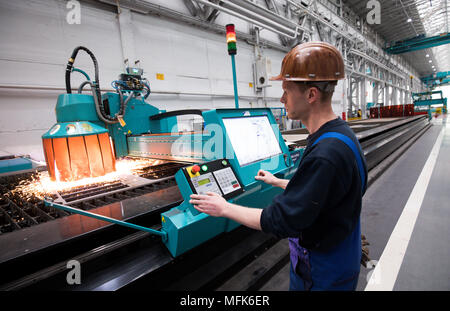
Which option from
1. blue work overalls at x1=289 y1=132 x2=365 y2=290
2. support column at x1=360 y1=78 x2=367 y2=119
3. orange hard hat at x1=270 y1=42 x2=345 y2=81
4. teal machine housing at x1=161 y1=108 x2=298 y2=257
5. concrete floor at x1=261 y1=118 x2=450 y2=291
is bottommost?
concrete floor at x1=261 y1=118 x2=450 y2=291

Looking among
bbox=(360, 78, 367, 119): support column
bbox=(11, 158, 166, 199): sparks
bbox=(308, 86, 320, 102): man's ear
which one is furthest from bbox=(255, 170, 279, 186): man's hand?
bbox=(360, 78, 367, 119): support column

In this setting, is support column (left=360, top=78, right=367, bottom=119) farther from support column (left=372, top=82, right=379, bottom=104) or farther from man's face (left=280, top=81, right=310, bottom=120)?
man's face (left=280, top=81, right=310, bottom=120)

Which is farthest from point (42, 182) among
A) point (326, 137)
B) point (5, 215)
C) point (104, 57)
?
point (104, 57)

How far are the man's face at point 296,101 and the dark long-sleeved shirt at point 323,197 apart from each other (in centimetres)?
8

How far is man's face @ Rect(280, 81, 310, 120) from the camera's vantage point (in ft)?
2.27

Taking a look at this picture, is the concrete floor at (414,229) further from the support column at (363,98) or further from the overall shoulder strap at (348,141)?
the support column at (363,98)

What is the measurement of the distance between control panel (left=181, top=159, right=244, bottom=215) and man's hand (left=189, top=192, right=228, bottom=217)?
0.15ft

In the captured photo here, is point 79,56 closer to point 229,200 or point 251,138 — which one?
point 251,138

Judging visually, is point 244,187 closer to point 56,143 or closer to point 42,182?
point 56,143

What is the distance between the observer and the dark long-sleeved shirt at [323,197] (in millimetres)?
567

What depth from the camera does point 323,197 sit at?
22.6 inches

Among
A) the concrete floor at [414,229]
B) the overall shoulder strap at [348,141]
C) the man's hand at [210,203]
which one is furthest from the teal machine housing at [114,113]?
the concrete floor at [414,229]

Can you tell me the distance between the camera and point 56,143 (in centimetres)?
136

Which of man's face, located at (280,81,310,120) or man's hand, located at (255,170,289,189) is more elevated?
man's face, located at (280,81,310,120)
